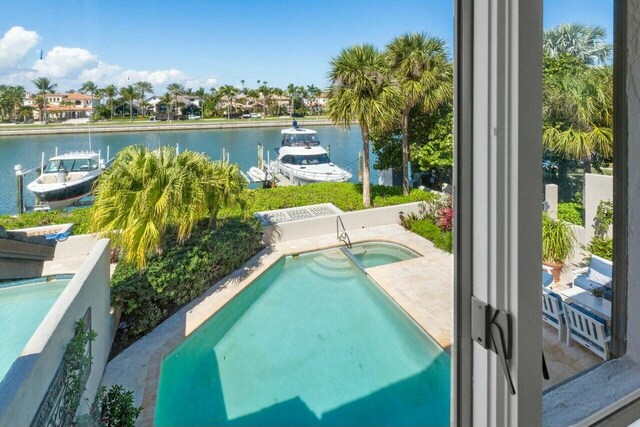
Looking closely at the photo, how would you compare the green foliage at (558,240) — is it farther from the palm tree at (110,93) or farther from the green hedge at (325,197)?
the green hedge at (325,197)

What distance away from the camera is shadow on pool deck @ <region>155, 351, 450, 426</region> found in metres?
2.22

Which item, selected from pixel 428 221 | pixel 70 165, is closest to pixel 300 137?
pixel 428 221

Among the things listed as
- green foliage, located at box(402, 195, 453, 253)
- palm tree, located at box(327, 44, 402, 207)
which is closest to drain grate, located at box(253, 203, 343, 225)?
green foliage, located at box(402, 195, 453, 253)

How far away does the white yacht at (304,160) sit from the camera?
7.64 meters

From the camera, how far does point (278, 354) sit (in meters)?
2.91

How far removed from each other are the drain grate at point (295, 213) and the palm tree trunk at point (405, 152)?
1628 mm

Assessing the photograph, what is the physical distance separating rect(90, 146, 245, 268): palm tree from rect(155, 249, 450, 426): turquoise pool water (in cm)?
93

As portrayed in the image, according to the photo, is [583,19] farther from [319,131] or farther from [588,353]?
[319,131]

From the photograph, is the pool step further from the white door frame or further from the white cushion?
the white door frame

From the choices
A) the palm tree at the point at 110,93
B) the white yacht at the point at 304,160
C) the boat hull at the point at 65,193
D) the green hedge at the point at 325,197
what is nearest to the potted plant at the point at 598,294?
the palm tree at the point at 110,93

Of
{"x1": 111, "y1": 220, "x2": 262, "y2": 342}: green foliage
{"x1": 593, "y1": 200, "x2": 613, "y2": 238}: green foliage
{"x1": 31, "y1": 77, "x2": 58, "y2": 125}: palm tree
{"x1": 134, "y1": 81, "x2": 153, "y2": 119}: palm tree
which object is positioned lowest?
{"x1": 111, "y1": 220, "x2": 262, "y2": 342}: green foliage

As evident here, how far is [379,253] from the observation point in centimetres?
518

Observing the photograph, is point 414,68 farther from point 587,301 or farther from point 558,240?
point 558,240

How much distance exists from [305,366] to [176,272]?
1561 millimetres
